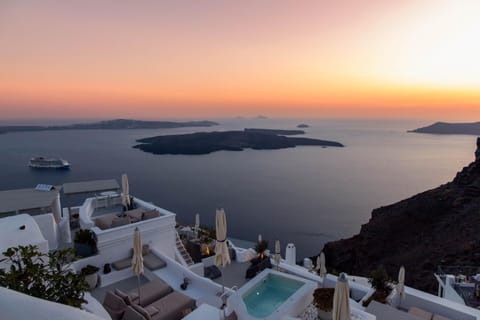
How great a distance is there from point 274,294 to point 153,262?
3.58m

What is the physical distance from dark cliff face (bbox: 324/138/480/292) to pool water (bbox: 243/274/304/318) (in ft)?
38.2

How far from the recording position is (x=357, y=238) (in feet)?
72.8

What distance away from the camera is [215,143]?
3738 inches

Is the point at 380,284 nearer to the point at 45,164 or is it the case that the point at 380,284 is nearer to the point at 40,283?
the point at 40,283

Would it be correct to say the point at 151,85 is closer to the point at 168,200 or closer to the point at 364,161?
the point at 168,200

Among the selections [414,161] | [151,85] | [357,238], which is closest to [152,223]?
[357,238]

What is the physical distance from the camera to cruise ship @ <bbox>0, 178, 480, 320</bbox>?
4.77 m

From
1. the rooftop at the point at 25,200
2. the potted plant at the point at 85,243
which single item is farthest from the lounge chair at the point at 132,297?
the rooftop at the point at 25,200

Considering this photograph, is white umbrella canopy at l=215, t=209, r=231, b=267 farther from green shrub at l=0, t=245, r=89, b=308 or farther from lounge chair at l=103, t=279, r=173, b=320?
green shrub at l=0, t=245, r=89, b=308

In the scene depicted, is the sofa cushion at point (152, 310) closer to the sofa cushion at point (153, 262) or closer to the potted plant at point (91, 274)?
the sofa cushion at point (153, 262)

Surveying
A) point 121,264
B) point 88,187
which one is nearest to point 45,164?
point 88,187

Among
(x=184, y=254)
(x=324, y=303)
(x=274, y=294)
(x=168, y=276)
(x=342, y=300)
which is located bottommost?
(x=184, y=254)

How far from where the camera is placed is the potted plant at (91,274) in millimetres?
6234

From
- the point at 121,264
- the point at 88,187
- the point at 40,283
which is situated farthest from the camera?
the point at 88,187
